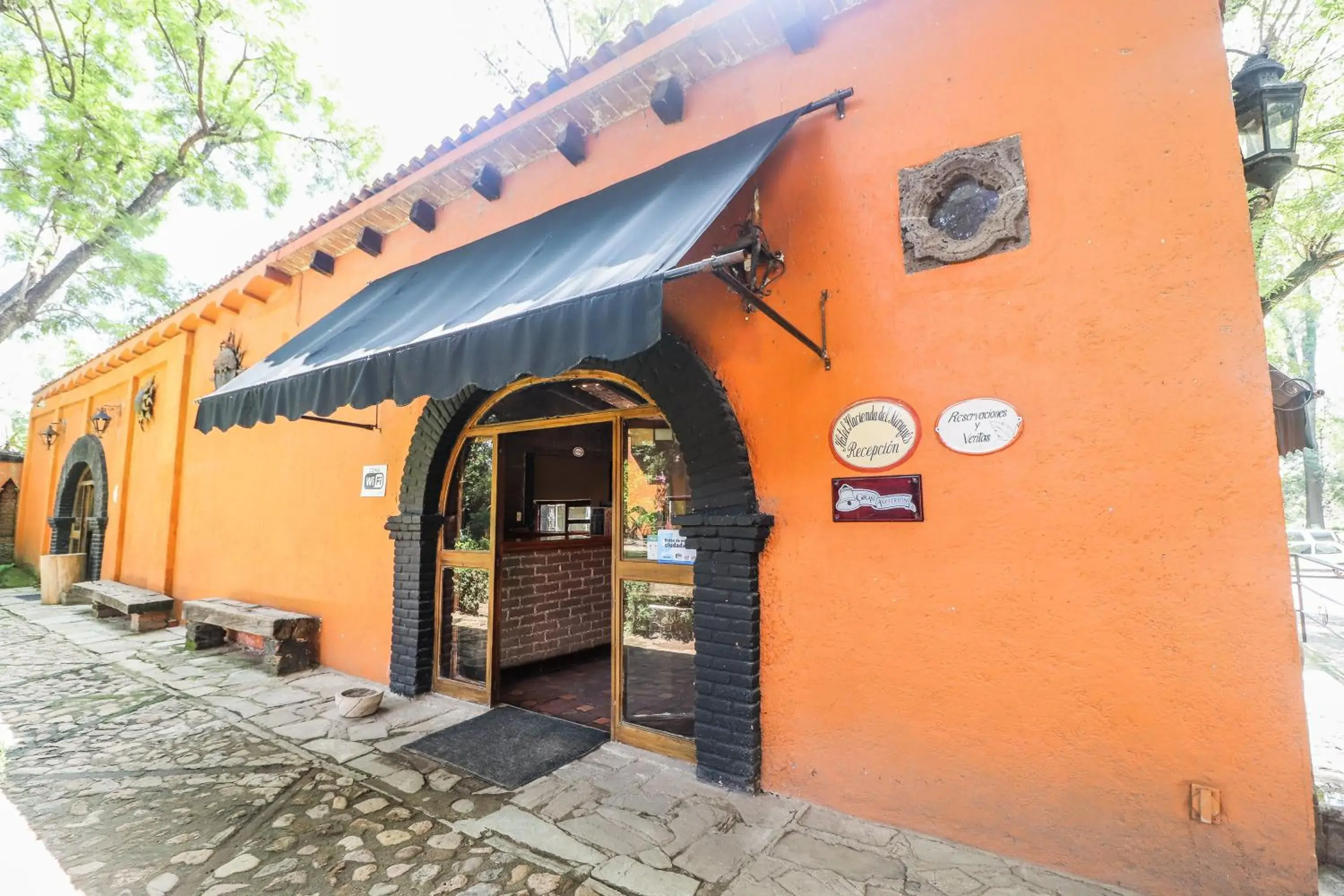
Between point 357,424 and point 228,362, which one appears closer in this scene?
point 357,424

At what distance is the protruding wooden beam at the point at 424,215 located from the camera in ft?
17.8

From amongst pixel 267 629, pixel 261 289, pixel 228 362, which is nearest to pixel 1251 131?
pixel 267 629

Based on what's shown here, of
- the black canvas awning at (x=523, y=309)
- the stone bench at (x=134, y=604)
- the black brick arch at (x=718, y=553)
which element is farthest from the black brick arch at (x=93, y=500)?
the black brick arch at (x=718, y=553)

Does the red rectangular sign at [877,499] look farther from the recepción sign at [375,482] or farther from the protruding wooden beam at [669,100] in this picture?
the recepción sign at [375,482]

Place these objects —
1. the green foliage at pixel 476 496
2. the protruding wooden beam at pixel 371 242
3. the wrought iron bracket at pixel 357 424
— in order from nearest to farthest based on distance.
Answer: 1. the green foliage at pixel 476 496
2. the wrought iron bracket at pixel 357 424
3. the protruding wooden beam at pixel 371 242

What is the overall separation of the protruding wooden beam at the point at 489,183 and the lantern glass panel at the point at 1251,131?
4879 millimetres

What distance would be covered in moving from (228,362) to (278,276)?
6.01 feet

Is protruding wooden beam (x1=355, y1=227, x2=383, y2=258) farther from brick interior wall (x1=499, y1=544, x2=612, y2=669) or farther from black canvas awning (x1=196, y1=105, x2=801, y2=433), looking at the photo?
A: brick interior wall (x1=499, y1=544, x2=612, y2=669)

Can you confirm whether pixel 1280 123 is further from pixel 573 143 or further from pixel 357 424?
pixel 357 424

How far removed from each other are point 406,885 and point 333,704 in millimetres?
2864

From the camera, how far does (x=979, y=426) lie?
9.14ft

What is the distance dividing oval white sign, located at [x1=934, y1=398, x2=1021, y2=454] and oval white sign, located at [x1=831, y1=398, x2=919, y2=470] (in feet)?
0.49

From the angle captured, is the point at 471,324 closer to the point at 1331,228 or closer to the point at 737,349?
the point at 737,349

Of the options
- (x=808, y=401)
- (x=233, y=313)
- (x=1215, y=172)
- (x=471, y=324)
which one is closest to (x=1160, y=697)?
(x=808, y=401)
